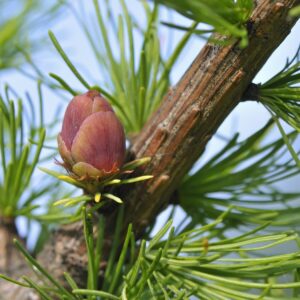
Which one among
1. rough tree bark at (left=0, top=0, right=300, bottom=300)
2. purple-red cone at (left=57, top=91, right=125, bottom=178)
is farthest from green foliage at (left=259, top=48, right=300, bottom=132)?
purple-red cone at (left=57, top=91, right=125, bottom=178)

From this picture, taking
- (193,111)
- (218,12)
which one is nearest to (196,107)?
(193,111)

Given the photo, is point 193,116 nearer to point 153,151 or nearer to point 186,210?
point 153,151

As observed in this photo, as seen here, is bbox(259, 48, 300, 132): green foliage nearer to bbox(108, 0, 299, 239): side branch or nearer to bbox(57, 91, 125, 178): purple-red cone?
bbox(108, 0, 299, 239): side branch

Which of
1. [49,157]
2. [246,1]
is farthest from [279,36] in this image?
[49,157]

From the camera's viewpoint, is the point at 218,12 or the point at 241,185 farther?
the point at 241,185

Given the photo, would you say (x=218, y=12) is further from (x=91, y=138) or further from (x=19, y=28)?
(x=19, y=28)

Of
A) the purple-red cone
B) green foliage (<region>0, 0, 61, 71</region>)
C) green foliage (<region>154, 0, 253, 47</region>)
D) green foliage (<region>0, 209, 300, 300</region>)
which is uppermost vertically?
green foliage (<region>0, 0, 61, 71</region>)

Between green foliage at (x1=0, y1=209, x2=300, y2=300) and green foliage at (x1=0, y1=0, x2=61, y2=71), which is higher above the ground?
green foliage at (x1=0, y1=0, x2=61, y2=71)
